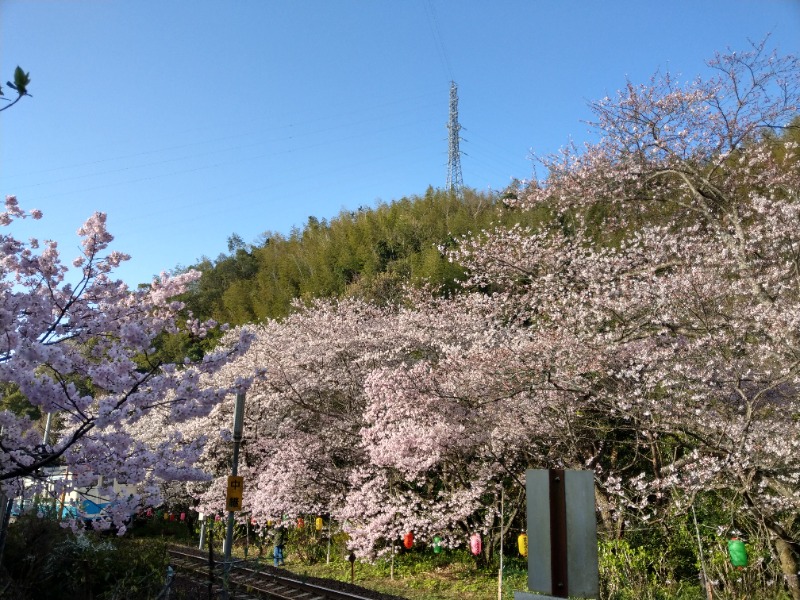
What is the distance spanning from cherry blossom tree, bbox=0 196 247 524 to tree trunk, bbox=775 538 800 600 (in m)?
7.73

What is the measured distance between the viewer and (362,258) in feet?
130

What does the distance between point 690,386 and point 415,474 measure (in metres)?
6.11

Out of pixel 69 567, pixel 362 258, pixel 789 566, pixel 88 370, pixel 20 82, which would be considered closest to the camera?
pixel 20 82

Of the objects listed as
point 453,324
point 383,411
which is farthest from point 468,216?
point 383,411

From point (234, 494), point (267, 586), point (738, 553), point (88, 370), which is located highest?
point (88, 370)

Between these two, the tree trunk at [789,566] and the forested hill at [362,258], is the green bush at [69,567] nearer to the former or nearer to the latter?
the tree trunk at [789,566]

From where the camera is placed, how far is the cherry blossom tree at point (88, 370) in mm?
5375

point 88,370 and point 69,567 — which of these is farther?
point 69,567

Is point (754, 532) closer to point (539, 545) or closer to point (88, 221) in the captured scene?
point (539, 545)

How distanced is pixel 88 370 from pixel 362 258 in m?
34.0

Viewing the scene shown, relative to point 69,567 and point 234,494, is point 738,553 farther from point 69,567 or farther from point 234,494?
point 69,567

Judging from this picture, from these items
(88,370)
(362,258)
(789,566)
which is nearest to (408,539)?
(789,566)

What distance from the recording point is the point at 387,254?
130ft

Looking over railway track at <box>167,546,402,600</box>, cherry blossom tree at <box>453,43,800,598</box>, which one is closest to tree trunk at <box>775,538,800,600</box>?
cherry blossom tree at <box>453,43,800,598</box>
